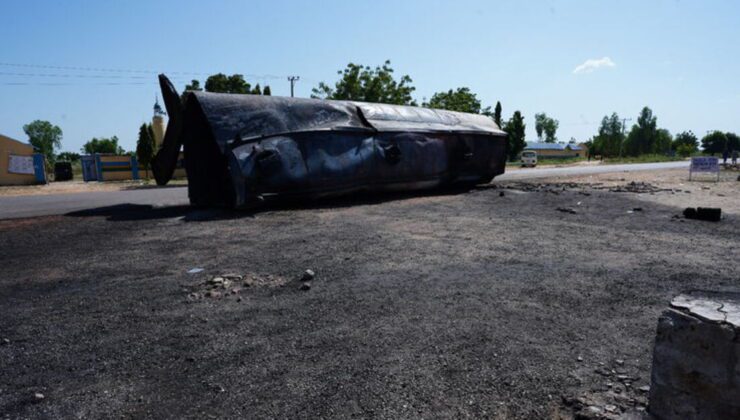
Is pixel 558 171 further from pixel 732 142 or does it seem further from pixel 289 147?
pixel 732 142

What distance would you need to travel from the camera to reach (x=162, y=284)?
4.71m

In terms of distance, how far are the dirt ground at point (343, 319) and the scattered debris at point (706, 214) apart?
70 cm

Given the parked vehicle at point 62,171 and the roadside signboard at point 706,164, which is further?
the parked vehicle at point 62,171

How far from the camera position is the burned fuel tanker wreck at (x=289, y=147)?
10.1 meters

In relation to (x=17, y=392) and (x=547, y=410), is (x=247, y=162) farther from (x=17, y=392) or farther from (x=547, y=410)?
(x=547, y=410)

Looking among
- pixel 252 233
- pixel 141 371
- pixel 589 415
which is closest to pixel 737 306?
pixel 589 415

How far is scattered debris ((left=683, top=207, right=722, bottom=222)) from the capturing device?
8500 mm

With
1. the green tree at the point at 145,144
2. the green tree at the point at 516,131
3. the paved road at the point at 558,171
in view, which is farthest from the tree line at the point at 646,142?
the green tree at the point at 145,144

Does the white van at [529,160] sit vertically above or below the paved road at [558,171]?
above

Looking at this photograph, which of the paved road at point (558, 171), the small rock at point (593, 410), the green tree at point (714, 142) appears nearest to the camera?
the small rock at point (593, 410)

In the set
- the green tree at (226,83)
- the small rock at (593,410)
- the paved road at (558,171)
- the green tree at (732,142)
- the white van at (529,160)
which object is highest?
the green tree at (226,83)

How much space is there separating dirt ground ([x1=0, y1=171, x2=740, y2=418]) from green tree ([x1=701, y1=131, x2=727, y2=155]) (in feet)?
408

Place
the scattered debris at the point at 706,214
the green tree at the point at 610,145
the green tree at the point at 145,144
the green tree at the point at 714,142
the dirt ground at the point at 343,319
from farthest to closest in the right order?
the green tree at the point at 714,142 < the green tree at the point at 610,145 < the green tree at the point at 145,144 < the scattered debris at the point at 706,214 < the dirt ground at the point at 343,319

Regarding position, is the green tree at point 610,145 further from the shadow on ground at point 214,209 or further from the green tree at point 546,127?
the shadow on ground at point 214,209
